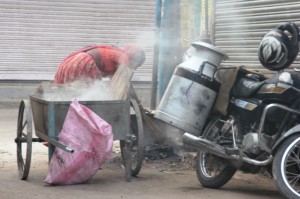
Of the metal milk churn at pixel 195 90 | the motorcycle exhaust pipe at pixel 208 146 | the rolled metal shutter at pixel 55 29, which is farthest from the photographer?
the rolled metal shutter at pixel 55 29

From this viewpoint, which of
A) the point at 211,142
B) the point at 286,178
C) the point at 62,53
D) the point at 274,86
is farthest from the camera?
the point at 62,53

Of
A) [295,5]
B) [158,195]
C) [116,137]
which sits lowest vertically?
[158,195]

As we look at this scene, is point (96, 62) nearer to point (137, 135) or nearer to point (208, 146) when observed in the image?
point (137, 135)

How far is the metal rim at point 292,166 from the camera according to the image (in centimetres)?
478

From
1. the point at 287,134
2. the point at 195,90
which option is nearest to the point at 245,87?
the point at 195,90

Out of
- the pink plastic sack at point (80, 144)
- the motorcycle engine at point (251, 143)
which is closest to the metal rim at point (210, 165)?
the motorcycle engine at point (251, 143)

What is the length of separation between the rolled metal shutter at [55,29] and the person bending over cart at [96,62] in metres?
5.43

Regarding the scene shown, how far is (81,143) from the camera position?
5609 mm

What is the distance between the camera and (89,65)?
21.8 ft

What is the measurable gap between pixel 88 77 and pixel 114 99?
489mm

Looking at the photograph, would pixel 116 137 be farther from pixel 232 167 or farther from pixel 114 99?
pixel 232 167

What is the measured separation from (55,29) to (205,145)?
8.05 meters

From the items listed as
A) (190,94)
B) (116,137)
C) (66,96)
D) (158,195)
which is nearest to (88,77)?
(66,96)

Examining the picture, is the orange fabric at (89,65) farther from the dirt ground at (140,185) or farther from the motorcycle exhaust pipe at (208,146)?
the motorcycle exhaust pipe at (208,146)
